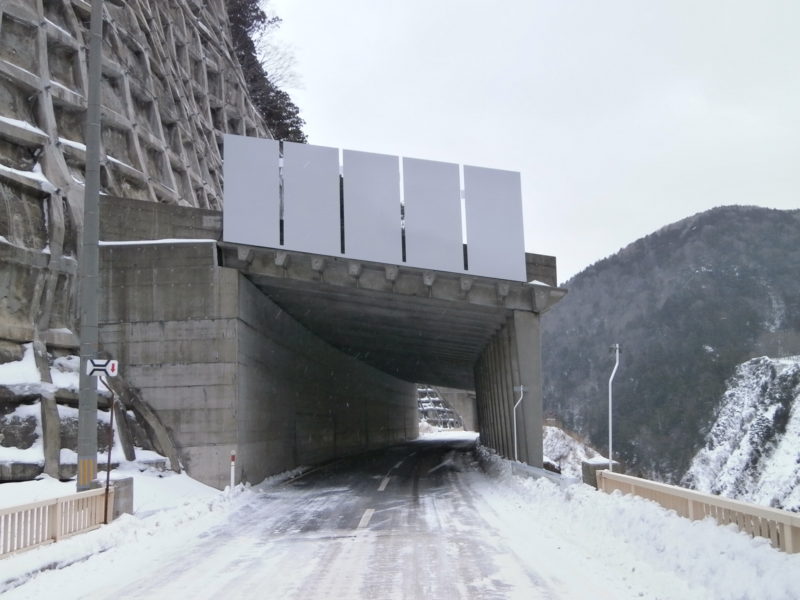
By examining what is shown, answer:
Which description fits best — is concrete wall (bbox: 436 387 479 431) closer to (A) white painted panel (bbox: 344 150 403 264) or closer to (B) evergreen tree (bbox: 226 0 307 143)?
(B) evergreen tree (bbox: 226 0 307 143)

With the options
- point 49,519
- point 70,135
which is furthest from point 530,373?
point 70,135

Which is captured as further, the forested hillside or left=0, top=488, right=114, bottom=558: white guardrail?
the forested hillside

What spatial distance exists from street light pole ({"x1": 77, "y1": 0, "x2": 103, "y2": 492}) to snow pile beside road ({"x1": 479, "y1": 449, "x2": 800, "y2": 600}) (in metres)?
7.31

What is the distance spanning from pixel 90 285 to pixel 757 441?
6218 centimetres

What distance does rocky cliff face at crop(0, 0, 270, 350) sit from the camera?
18531 mm

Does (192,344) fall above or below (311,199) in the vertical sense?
below

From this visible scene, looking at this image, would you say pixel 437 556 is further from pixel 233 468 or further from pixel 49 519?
pixel 233 468

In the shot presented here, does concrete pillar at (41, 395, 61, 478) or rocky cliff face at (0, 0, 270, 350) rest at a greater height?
rocky cliff face at (0, 0, 270, 350)

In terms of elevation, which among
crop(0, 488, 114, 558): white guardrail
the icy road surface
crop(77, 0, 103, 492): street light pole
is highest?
crop(77, 0, 103, 492): street light pole

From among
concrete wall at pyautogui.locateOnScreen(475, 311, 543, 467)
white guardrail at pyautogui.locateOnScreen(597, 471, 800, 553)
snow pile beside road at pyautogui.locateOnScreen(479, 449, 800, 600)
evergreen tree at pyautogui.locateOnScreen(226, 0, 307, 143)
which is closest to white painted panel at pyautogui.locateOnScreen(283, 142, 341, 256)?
concrete wall at pyautogui.locateOnScreen(475, 311, 543, 467)

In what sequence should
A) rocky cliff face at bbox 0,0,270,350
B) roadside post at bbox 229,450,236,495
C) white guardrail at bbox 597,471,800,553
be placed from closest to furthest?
white guardrail at bbox 597,471,800,553
rocky cliff face at bbox 0,0,270,350
roadside post at bbox 229,450,236,495

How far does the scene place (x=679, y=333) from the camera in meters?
89.8

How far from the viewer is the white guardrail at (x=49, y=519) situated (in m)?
9.29

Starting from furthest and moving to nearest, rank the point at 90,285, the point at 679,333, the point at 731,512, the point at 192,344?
the point at 679,333
the point at 192,344
the point at 90,285
the point at 731,512
